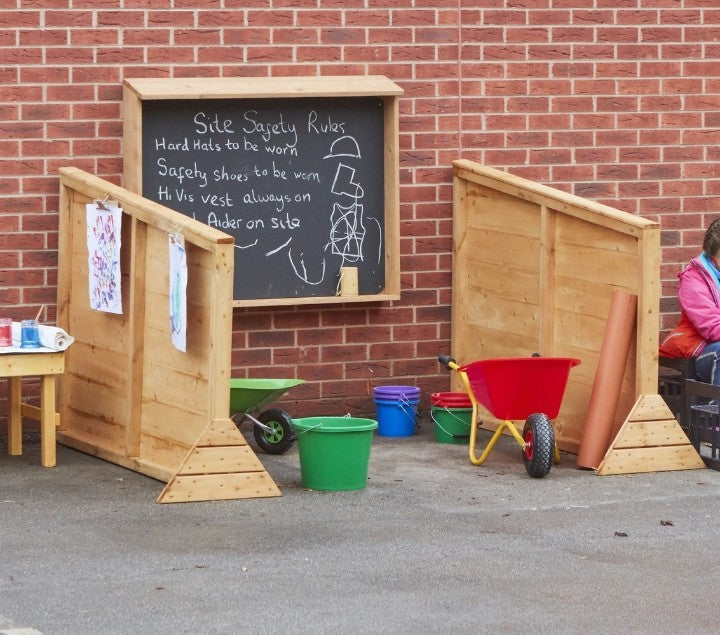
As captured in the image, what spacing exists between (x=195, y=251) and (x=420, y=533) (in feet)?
6.28

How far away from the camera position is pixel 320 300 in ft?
33.6

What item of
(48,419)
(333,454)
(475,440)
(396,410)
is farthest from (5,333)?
(475,440)

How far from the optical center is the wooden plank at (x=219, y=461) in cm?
797

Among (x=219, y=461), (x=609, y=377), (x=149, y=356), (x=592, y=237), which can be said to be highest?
(x=592, y=237)

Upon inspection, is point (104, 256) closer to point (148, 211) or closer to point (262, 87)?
point (148, 211)

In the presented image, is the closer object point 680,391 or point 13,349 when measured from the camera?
point 13,349

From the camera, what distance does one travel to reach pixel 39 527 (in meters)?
7.52

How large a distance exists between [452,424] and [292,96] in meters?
2.28

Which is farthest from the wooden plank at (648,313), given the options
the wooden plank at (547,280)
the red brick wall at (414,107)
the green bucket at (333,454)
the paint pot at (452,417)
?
the red brick wall at (414,107)

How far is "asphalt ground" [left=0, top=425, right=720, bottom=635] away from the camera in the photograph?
19.7 ft

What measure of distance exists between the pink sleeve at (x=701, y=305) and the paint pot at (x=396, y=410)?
1860mm

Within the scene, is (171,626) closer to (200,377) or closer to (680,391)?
(200,377)

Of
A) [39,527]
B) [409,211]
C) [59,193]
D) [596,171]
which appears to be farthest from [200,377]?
[596,171]

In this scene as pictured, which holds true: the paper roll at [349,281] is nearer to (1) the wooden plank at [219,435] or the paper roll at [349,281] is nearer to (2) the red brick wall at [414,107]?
(2) the red brick wall at [414,107]
